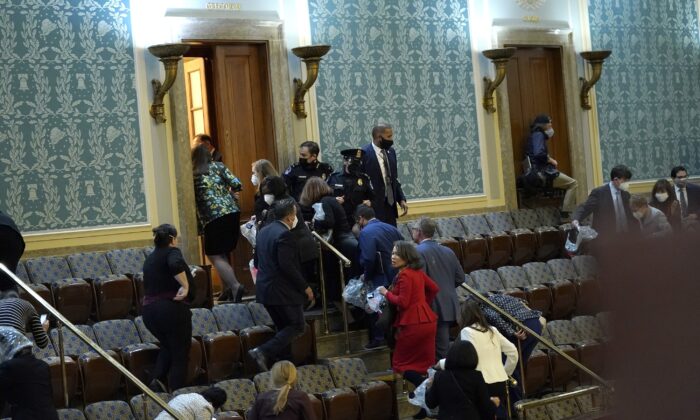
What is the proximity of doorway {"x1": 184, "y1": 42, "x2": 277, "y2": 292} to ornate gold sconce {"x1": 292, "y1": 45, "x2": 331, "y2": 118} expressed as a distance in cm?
28

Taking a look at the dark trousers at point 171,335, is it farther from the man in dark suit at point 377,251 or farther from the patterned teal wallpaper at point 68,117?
the patterned teal wallpaper at point 68,117

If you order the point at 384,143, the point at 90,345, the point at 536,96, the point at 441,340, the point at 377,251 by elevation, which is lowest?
the point at 441,340

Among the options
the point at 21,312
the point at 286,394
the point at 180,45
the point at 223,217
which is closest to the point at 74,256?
the point at 223,217

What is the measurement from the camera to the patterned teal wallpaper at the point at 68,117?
28.3 feet

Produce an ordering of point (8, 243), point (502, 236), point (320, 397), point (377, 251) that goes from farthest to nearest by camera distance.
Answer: point (502, 236), point (377, 251), point (320, 397), point (8, 243)

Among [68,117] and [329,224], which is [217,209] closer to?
[329,224]

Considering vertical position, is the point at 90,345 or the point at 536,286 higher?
the point at 90,345

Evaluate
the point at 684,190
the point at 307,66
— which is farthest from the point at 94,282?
the point at 684,190

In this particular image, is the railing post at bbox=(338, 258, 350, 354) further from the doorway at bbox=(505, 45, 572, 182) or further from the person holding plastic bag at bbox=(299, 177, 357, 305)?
the doorway at bbox=(505, 45, 572, 182)

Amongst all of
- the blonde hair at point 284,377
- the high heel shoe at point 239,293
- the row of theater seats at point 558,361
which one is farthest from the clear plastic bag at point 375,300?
the blonde hair at point 284,377

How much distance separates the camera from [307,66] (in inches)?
392

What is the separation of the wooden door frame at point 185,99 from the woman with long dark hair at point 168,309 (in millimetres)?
2565

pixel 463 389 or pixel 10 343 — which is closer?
pixel 10 343

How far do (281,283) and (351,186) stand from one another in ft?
6.55
